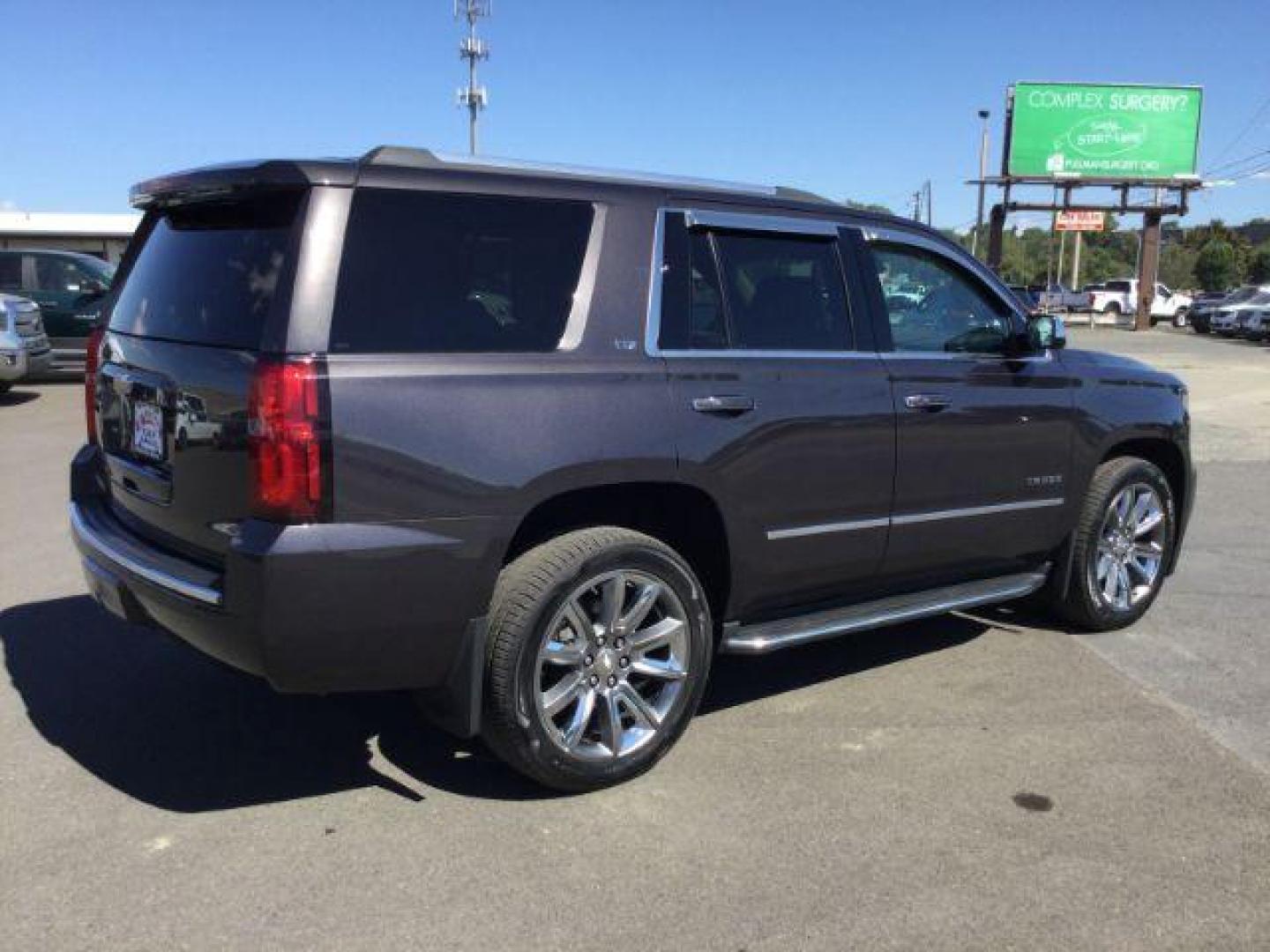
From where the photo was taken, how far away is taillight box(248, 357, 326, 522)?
3023 mm

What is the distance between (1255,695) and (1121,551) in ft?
3.32

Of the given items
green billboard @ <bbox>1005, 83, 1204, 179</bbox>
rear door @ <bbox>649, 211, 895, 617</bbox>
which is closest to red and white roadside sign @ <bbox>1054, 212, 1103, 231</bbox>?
green billboard @ <bbox>1005, 83, 1204, 179</bbox>

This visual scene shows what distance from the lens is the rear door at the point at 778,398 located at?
12.5 feet

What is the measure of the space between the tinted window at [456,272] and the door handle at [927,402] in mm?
1504

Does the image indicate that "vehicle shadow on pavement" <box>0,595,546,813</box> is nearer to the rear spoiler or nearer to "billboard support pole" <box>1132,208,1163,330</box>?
the rear spoiler

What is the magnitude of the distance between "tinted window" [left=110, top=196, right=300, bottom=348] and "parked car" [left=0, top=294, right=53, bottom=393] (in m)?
10.6

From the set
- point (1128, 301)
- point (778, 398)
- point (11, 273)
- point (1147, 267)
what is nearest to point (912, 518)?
point (778, 398)

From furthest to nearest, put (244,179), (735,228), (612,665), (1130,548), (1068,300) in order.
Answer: (1068,300)
(1130,548)
(735,228)
(612,665)
(244,179)

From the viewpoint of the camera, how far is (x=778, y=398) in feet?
13.0

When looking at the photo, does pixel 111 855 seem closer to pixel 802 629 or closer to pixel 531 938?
pixel 531 938

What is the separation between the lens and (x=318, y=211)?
3.17 m

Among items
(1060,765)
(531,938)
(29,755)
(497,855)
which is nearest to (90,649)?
(29,755)

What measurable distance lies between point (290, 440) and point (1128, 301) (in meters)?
53.2

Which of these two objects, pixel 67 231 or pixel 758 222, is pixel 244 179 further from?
pixel 67 231
